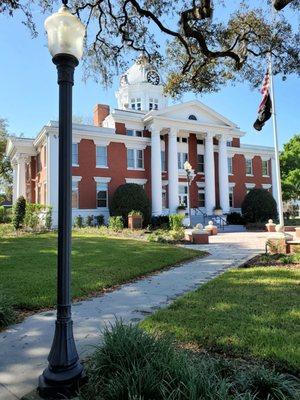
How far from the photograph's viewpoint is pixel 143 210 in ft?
97.2

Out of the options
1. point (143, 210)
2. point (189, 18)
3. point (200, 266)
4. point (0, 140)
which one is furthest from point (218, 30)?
point (0, 140)

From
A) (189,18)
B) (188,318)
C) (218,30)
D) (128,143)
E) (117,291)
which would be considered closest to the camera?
(188,318)

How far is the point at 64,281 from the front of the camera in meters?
3.62

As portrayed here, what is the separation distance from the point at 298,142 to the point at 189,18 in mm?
43493

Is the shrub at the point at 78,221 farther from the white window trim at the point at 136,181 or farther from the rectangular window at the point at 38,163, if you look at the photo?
the rectangular window at the point at 38,163

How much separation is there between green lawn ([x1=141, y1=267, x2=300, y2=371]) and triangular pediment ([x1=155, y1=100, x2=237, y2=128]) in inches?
1099

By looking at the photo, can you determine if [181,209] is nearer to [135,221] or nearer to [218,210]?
[218,210]

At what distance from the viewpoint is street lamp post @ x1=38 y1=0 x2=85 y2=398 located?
337 cm

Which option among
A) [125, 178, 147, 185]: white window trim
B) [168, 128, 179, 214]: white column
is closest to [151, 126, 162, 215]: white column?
[168, 128, 179, 214]: white column

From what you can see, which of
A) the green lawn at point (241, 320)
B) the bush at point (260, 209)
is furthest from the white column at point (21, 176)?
the green lawn at point (241, 320)

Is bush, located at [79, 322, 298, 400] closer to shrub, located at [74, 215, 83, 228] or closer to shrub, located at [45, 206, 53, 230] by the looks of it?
shrub, located at [45, 206, 53, 230]

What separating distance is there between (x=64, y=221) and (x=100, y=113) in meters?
36.1

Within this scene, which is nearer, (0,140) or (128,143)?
(128,143)

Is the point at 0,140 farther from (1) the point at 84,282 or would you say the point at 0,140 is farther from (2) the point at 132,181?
(1) the point at 84,282
